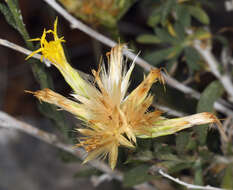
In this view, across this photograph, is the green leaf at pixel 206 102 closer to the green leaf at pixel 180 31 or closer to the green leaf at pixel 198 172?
the green leaf at pixel 198 172

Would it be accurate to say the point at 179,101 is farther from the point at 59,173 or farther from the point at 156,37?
the point at 59,173

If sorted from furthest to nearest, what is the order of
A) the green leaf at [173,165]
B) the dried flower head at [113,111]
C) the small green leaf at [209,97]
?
the small green leaf at [209,97]
the green leaf at [173,165]
the dried flower head at [113,111]

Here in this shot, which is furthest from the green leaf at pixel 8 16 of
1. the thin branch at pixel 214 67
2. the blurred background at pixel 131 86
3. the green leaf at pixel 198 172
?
the thin branch at pixel 214 67

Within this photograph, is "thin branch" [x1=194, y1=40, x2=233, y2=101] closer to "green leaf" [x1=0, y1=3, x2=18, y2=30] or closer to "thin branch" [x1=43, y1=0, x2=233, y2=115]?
"thin branch" [x1=43, y1=0, x2=233, y2=115]

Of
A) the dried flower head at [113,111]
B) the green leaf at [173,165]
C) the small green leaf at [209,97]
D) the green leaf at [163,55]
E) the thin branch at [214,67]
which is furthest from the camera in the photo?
the green leaf at [163,55]

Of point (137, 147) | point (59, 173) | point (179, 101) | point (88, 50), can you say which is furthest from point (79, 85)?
point (88, 50)
